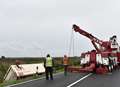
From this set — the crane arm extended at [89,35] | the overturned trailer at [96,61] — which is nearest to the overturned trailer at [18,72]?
the overturned trailer at [96,61]

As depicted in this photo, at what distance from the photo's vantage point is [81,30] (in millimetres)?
43906

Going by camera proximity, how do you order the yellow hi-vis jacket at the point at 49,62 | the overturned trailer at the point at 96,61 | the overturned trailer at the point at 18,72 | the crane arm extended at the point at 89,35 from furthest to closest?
the crane arm extended at the point at 89,35, the overturned trailer at the point at 96,61, the overturned trailer at the point at 18,72, the yellow hi-vis jacket at the point at 49,62

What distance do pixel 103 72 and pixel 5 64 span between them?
12451 mm

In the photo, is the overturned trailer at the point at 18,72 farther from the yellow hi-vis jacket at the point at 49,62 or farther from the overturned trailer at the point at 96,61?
the yellow hi-vis jacket at the point at 49,62

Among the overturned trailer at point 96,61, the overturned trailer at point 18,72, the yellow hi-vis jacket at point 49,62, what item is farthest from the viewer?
the overturned trailer at point 96,61

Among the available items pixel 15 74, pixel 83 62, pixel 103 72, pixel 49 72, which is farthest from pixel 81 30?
pixel 49 72

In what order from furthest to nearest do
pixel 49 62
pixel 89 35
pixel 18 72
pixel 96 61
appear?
pixel 89 35
pixel 96 61
pixel 18 72
pixel 49 62

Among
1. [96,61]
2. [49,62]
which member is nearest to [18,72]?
[96,61]

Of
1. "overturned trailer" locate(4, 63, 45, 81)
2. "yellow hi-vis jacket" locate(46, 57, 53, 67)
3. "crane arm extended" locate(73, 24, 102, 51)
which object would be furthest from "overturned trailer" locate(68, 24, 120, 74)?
"yellow hi-vis jacket" locate(46, 57, 53, 67)

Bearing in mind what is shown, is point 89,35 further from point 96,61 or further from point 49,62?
point 49,62

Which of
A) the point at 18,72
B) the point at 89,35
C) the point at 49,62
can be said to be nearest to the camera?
the point at 49,62

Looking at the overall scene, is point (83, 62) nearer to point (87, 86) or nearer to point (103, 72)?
point (103, 72)

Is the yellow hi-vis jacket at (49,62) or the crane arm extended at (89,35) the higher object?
the crane arm extended at (89,35)

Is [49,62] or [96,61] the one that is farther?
[96,61]
